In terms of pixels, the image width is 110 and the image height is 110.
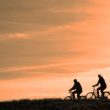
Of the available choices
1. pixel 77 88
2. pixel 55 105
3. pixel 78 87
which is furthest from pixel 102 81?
pixel 55 105

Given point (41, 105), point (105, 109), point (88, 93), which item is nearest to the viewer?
point (105, 109)

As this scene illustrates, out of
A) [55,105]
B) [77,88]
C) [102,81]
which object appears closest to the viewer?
[55,105]

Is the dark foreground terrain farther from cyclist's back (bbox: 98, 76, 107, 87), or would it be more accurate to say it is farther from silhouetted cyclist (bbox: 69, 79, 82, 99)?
silhouetted cyclist (bbox: 69, 79, 82, 99)

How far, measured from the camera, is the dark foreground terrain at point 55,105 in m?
60.7

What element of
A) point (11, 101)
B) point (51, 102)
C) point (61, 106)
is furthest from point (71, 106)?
point (11, 101)

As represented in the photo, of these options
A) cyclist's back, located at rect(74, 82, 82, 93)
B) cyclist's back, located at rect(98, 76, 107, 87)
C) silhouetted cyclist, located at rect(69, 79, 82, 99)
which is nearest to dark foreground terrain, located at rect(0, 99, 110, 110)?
cyclist's back, located at rect(98, 76, 107, 87)

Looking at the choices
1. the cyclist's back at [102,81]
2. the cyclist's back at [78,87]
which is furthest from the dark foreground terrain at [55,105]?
the cyclist's back at [78,87]

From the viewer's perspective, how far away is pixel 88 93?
68250 millimetres

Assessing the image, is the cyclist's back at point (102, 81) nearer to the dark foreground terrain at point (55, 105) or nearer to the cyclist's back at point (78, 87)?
the dark foreground terrain at point (55, 105)

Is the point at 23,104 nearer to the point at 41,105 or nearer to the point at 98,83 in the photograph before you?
the point at 41,105

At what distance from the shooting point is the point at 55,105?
6266cm

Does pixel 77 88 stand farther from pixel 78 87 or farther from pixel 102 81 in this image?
pixel 102 81

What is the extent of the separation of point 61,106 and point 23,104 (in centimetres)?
557

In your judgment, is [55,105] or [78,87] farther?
[78,87]
